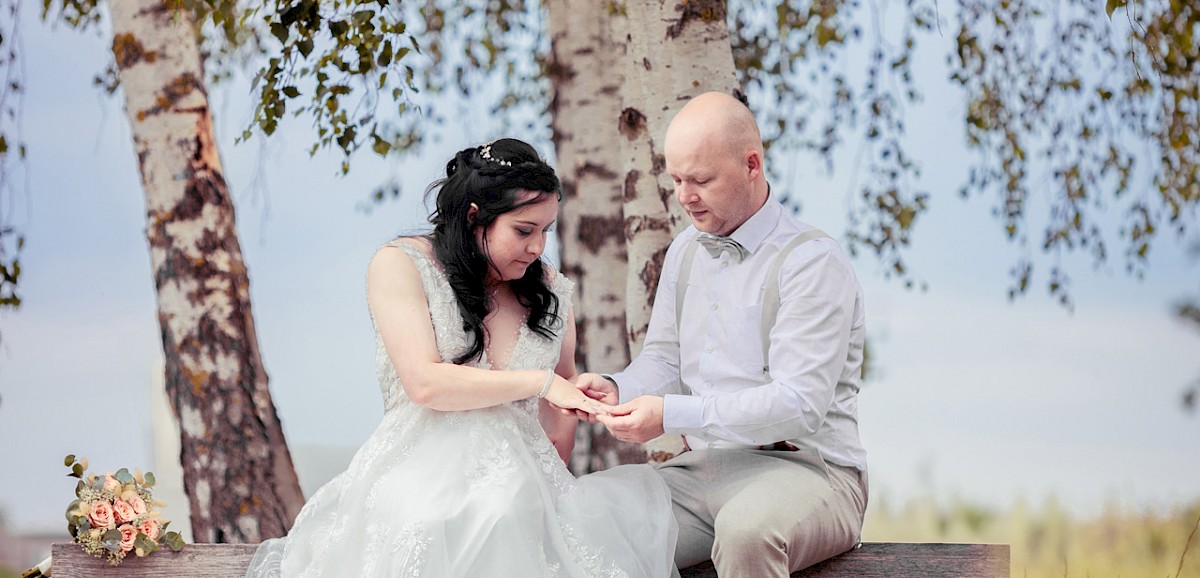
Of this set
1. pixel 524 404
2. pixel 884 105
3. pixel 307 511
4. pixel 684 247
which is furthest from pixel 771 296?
pixel 884 105

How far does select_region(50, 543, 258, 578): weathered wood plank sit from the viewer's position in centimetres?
264

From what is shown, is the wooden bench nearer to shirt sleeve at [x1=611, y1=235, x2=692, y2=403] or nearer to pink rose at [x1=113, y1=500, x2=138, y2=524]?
shirt sleeve at [x1=611, y1=235, x2=692, y2=403]

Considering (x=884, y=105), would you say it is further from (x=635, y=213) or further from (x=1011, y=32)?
(x=635, y=213)

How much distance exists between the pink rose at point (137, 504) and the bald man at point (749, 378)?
112 cm

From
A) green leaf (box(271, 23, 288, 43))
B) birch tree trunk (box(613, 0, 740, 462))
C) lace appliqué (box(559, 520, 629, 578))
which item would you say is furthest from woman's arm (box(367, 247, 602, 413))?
green leaf (box(271, 23, 288, 43))

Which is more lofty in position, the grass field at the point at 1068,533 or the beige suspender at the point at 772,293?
the beige suspender at the point at 772,293

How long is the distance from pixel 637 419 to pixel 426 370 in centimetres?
44

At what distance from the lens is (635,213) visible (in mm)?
3303

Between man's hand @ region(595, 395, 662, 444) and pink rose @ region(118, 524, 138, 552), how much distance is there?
119cm

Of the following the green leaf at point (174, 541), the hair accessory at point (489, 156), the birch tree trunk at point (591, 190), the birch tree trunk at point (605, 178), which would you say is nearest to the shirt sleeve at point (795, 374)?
the hair accessory at point (489, 156)

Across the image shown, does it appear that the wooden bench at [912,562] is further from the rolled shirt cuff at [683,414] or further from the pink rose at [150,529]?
the pink rose at [150,529]

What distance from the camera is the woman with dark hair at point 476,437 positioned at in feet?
7.04

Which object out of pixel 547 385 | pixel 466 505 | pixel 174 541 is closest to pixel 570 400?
pixel 547 385

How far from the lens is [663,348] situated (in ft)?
9.02
